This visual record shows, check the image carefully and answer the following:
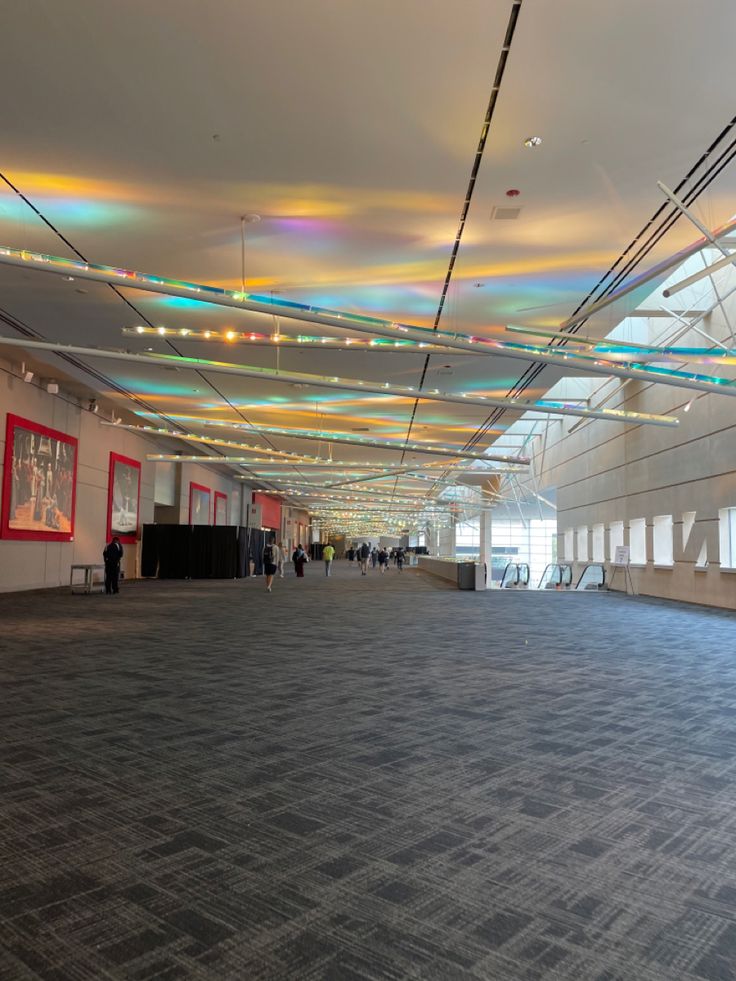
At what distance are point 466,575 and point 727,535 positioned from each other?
9.45m

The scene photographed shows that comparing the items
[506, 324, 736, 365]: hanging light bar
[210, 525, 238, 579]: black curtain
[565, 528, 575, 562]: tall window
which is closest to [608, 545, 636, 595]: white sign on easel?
[565, 528, 575, 562]: tall window

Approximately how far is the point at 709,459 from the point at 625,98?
12.3 metres

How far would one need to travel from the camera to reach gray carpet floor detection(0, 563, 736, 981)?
2305 mm

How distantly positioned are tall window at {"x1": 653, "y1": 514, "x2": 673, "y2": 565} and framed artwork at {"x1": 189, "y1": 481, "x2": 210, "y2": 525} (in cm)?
2186

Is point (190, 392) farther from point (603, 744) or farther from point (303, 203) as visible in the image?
point (603, 744)

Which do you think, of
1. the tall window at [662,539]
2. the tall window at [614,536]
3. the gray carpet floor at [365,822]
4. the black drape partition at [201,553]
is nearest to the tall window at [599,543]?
the tall window at [614,536]

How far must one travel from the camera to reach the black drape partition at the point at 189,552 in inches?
1157

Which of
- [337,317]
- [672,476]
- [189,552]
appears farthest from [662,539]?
[189,552]

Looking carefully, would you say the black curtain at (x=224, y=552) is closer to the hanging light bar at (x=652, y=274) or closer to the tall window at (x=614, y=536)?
the tall window at (x=614, y=536)

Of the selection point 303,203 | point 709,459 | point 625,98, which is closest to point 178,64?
point 303,203

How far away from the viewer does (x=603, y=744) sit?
469cm

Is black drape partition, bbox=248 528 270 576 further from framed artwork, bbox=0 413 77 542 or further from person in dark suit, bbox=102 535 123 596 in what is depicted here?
person in dark suit, bbox=102 535 123 596

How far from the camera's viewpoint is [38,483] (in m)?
19.5

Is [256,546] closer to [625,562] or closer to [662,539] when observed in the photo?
[625,562]
